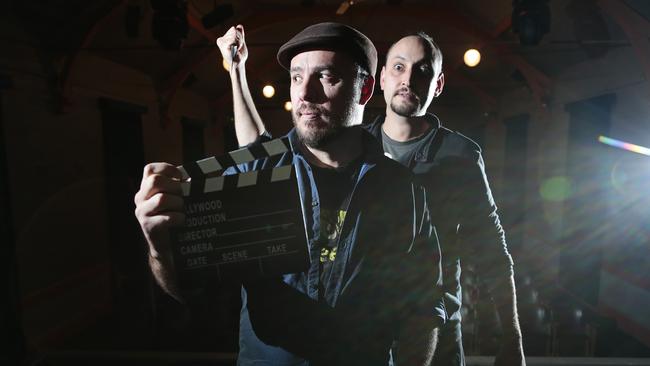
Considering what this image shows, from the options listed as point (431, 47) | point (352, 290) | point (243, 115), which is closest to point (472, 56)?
point (431, 47)

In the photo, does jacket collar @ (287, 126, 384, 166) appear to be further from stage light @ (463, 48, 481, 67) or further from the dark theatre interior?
stage light @ (463, 48, 481, 67)

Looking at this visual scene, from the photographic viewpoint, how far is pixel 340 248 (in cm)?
139

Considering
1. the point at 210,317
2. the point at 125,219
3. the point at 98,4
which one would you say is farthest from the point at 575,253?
the point at 98,4

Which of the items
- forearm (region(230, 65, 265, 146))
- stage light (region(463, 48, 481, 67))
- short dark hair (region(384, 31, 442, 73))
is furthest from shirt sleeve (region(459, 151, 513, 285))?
stage light (region(463, 48, 481, 67))

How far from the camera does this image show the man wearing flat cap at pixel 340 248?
1323 mm

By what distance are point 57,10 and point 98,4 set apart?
0.50 metres

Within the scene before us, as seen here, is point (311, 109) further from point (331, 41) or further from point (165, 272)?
point (165, 272)

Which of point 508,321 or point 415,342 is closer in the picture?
point 415,342

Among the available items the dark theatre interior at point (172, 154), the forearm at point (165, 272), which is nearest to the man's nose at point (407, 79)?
the forearm at point (165, 272)

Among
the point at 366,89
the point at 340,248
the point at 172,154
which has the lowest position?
the point at 340,248

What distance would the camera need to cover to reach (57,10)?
194 inches

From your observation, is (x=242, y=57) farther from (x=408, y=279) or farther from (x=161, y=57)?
(x=161, y=57)

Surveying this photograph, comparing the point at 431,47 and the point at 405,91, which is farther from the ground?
the point at 431,47

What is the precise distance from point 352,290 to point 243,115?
2.89ft
